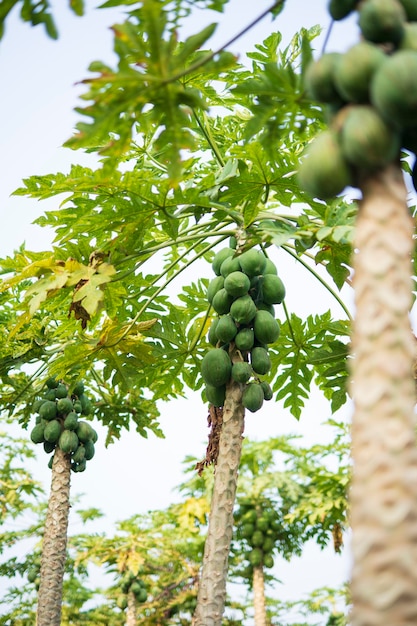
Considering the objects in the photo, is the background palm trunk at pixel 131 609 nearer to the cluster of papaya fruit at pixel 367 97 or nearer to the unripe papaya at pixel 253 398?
the unripe papaya at pixel 253 398

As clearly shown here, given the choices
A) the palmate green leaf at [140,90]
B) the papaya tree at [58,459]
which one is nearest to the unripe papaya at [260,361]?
the palmate green leaf at [140,90]

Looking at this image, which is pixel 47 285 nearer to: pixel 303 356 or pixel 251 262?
pixel 251 262

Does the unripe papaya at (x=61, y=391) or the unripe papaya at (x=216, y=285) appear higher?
the unripe papaya at (x=61, y=391)

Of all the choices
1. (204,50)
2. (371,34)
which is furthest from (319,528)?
(371,34)

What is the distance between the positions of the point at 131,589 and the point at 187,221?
19.0ft

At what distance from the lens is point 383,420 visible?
1.06 meters

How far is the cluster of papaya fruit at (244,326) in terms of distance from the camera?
10.1 feet

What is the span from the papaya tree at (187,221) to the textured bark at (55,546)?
5.12ft

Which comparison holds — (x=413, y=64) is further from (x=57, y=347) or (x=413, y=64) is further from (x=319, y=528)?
(x=319, y=528)

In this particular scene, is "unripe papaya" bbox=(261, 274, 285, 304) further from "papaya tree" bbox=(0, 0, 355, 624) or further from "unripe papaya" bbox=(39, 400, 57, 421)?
"unripe papaya" bbox=(39, 400, 57, 421)

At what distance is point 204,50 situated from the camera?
359cm

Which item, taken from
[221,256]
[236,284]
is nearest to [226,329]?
[236,284]

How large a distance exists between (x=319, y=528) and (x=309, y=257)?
5.61 meters

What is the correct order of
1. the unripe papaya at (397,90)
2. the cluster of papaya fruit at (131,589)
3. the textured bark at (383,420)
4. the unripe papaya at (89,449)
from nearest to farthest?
the textured bark at (383,420)
the unripe papaya at (397,90)
the unripe papaya at (89,449)
the cluster of papaya fruit at (131,589)
